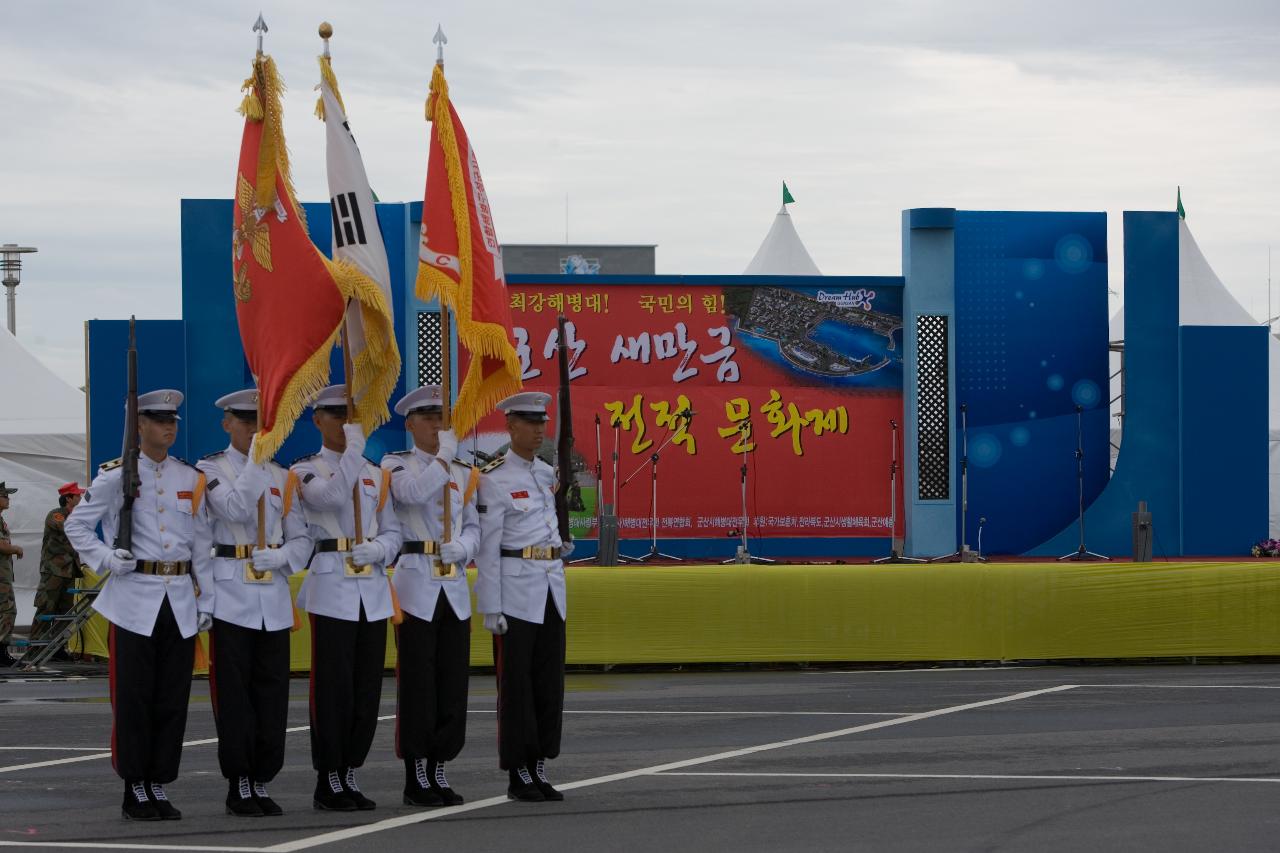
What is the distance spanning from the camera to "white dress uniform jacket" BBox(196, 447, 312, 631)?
757 centimetres

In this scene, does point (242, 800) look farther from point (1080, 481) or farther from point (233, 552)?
point (1080, 481)

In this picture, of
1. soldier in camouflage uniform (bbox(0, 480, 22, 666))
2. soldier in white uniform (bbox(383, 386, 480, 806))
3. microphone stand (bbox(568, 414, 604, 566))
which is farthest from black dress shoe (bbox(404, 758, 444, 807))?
microphone stand (bbox(568, 414, 604, 566))

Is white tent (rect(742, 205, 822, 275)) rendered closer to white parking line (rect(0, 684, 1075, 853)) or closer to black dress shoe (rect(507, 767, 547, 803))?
white parking line (rect(0, 684, 1075, 853))

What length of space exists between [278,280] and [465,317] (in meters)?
0.91

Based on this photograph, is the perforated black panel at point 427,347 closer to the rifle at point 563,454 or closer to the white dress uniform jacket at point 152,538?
the rifle at point 563,454

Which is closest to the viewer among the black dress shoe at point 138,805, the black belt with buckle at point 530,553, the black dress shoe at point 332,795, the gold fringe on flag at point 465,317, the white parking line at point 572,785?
the white parking line at point 572,785

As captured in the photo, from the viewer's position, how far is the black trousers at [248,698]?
7492 millimetres

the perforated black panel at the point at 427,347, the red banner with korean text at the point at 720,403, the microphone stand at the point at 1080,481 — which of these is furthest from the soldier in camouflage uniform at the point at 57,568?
the microphone stand at the point at 1080,481

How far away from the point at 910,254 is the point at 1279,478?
31.3ft

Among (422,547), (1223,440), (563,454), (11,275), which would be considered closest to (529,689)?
(422,547)

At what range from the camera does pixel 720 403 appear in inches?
877

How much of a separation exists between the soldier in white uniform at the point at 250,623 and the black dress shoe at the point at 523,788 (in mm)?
1012

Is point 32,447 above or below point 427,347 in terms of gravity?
below

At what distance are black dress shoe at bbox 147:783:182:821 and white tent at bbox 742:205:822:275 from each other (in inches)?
831
